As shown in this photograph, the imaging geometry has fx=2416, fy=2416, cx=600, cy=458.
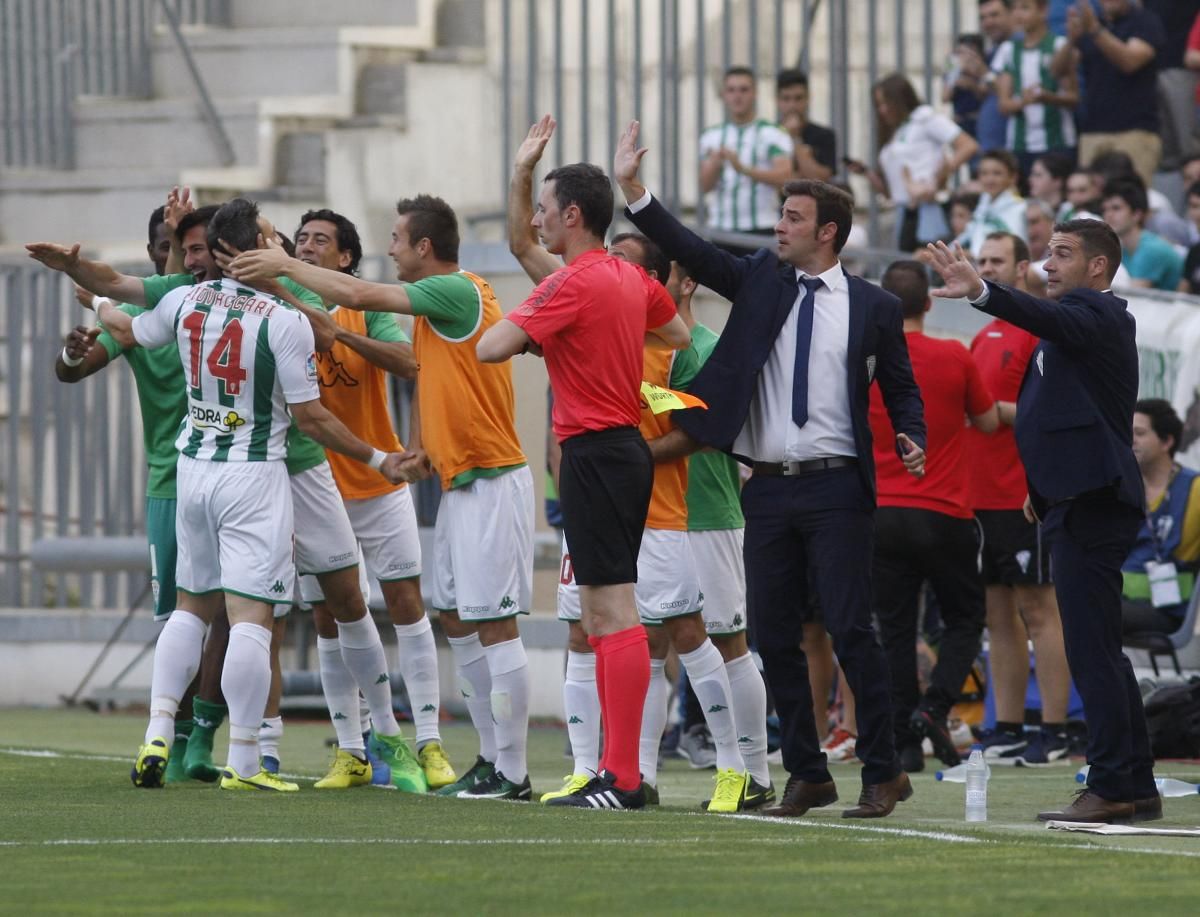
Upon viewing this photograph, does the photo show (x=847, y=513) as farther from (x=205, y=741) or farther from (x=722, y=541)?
(x=205, y=741)

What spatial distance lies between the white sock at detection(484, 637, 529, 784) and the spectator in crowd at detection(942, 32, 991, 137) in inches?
334

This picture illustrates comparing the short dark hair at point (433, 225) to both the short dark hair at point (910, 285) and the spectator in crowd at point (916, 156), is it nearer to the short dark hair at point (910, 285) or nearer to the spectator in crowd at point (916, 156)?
the short dark hair at point (910, 285)

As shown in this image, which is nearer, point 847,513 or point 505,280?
point 847,513

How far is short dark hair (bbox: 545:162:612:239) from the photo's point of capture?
27.1 feet

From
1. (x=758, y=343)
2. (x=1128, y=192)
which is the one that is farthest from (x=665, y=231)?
(x=1128, y=192)

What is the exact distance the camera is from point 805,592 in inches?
324

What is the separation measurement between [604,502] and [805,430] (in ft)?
2.34

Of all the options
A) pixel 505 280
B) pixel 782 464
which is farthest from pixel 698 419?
pixel 505 280

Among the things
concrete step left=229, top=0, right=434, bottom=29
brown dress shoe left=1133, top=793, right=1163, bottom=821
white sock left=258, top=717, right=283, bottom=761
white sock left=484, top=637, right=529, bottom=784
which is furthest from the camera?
concrete step left=229, top=0, right=434, bottom=29

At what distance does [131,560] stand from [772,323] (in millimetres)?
8337

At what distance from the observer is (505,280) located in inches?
597

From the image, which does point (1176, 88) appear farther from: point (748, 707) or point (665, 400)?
point (665, 400)

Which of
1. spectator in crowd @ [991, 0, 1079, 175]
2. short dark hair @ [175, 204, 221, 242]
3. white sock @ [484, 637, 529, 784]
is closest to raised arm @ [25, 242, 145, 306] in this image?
short dark hair @ [175, 204, 221, 242]

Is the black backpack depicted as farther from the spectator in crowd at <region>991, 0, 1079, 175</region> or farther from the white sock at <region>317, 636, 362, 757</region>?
the spectator in crowd at <region>991, 0, 1079, 175</region>
